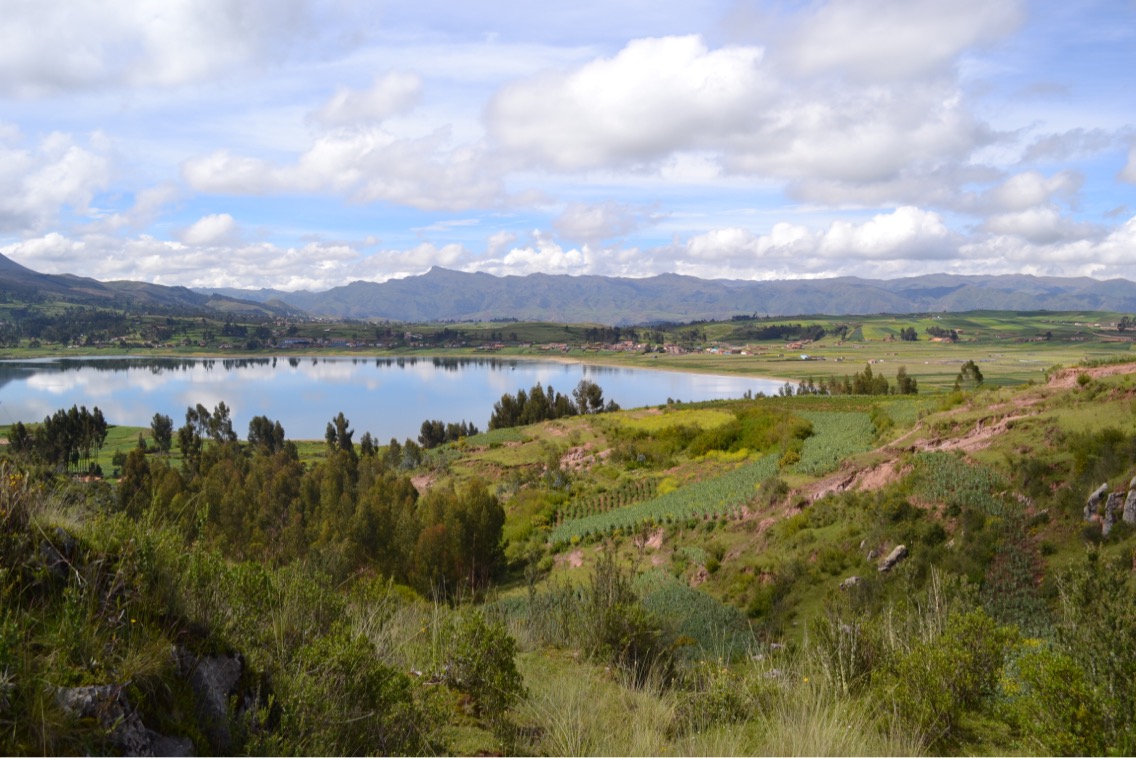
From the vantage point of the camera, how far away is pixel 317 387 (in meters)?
118

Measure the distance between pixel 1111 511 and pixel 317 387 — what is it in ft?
391

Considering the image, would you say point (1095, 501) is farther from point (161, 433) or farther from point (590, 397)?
point (161, 433)

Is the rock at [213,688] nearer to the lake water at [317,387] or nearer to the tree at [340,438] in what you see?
the tree at [340,438]

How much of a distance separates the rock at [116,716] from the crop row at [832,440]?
2093 centimetres

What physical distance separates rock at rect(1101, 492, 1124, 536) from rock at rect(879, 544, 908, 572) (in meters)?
3.30

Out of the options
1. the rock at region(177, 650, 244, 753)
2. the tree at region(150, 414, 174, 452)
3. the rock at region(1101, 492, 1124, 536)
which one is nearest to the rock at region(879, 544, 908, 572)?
the rock at region(1101, 492, 1124, 536)

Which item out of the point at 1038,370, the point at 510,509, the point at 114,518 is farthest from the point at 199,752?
the point at 1038,370

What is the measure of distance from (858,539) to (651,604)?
4.96 metres

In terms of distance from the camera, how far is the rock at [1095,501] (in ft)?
38.9

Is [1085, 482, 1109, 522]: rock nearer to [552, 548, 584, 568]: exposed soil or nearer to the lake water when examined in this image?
[552, 548, 584, 568]: exposed soil

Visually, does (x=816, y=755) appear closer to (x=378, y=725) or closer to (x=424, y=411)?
(x=378, y=725)

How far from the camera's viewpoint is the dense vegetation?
384cm

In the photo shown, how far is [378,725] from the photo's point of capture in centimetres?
452

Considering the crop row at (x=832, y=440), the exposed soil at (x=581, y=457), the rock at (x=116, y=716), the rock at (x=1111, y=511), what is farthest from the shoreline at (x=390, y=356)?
the rock at (x=116, y=716)
